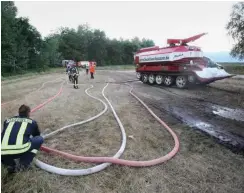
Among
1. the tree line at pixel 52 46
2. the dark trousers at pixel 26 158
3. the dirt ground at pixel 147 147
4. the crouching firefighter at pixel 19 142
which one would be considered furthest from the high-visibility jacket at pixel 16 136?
the tree line at pixel 52 46

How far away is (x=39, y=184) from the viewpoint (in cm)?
419

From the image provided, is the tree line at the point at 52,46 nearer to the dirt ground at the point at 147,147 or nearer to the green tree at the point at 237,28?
the green tree at the point at 237,28

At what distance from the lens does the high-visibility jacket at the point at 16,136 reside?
13.8 ft

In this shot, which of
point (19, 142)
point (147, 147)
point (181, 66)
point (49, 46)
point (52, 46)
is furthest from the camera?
point (52, 46)

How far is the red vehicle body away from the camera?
15.1 meters

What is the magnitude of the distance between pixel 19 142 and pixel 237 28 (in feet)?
128

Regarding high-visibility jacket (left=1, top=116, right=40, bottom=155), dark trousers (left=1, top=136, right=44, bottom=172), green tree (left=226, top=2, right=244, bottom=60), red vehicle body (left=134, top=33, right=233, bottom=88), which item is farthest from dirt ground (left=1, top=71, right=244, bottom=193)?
green tree (left=226, top=2, right=244, bottom=60)

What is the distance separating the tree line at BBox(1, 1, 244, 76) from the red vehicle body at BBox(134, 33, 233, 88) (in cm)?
2291

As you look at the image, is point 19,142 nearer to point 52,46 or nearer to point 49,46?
point 49,46

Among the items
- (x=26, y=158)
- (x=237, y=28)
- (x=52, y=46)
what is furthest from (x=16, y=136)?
(x=52, y=46)

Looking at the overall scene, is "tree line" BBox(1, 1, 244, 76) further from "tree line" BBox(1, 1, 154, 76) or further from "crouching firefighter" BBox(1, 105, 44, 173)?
"crouching firefighter" BBox(1, 105, 44, 173)

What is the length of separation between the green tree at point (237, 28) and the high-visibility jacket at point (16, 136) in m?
36.9

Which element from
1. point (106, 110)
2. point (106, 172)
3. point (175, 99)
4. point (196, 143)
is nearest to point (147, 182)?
point (106, 172)

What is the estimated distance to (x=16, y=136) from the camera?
14.0 ft
